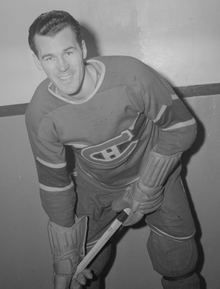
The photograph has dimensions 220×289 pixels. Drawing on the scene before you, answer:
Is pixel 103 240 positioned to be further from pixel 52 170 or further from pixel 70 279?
pixel 52 170

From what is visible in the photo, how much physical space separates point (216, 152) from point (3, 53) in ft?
3.05

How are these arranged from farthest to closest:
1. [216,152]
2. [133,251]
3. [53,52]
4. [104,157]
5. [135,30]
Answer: [133,251] < [216,152] < [135,30] < [104,157] < [53,52]

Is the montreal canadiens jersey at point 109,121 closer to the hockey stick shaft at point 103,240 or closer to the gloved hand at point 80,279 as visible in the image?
the hockey stick shaft at point 103,240

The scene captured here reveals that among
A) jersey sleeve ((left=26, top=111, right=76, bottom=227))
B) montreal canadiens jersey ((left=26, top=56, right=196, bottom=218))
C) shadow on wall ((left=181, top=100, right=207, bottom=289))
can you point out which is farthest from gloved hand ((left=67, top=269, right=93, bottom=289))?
shadow on wall ((left=181, top=100, right=207, bottom=289))

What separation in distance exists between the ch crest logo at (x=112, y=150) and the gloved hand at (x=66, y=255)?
246 mm

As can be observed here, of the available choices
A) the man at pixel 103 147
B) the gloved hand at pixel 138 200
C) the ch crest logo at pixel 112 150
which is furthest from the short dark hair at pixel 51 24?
the gloved hand at pixel 138 200

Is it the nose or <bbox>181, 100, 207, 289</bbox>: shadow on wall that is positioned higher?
the nose

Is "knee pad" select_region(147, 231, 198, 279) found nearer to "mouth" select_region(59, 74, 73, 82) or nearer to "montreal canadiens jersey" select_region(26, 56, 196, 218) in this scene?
"montreal canadiens jersey" select_region(26, 56, 196, 218)

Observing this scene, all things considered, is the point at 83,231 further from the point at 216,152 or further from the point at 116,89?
the point at 216,152

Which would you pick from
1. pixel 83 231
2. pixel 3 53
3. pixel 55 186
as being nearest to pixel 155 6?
pixel 3 53

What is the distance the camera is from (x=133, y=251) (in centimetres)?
153

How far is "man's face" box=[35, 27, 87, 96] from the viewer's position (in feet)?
2.95

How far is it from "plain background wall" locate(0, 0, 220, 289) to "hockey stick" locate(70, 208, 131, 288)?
1.19 feet

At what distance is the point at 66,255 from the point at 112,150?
0.39 meters
